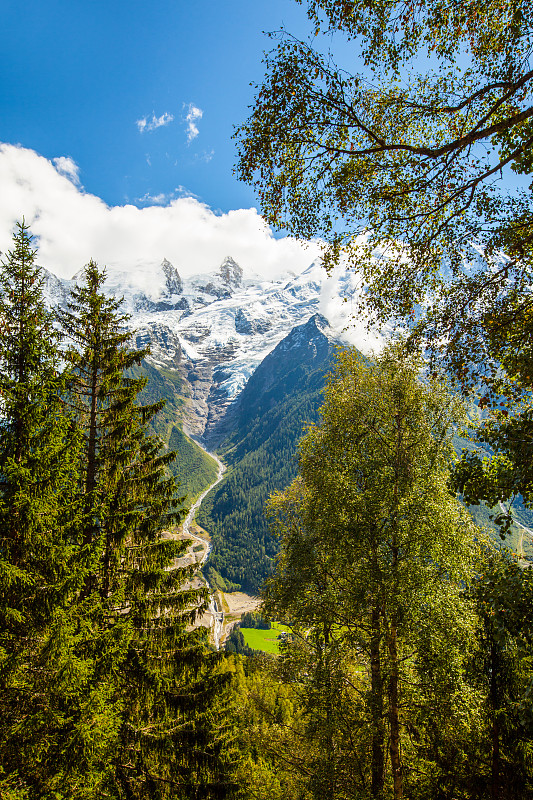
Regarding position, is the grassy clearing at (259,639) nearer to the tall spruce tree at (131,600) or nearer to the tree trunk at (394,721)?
the tall spruce tree at (131,600)

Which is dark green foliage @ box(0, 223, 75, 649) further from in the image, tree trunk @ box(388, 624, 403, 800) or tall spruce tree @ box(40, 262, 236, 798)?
tree trunk @ box(388, 624, 403, 800)

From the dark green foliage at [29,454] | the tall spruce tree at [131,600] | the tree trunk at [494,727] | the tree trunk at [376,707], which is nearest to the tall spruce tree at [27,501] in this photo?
the dark green foliage at [29,454]

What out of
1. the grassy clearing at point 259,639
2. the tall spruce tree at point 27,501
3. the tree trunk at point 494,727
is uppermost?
the tall spruce tree at point 27,501

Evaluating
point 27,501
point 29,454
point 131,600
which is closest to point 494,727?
point 131,600

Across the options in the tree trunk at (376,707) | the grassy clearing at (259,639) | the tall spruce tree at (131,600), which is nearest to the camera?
the tree trunk at (376,707)

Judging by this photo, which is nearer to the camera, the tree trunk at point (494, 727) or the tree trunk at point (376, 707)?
the tree trunk at point (494, 727)

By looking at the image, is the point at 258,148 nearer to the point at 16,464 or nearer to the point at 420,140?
the point at 420,140

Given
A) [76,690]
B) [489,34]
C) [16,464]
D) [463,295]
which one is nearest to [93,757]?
[76,690]

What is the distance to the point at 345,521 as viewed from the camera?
9266 mm

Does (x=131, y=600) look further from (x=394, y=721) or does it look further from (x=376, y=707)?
(x=394, y=721)

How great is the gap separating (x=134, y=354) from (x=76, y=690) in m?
8.89

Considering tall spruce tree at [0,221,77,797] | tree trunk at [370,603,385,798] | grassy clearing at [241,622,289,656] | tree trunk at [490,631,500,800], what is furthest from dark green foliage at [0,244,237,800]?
grassy clearing at [241,622,289,656]

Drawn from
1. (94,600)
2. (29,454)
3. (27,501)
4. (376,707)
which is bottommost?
(376,707)

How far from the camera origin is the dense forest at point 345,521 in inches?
228
